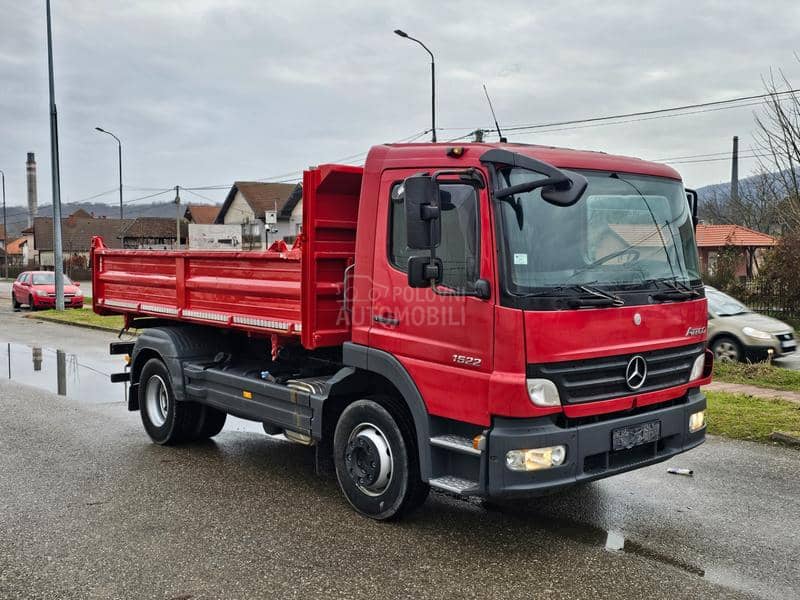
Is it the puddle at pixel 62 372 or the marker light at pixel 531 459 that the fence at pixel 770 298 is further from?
the marker light at pixel 531 459

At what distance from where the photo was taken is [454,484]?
4543 mm

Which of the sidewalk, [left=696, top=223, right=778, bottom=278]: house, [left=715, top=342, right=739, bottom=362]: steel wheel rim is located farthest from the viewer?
[left=696, top=223, right=778, bottom=278]: house

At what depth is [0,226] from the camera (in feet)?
470

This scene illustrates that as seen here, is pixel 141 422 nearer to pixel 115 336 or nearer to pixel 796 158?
pixel 115 336

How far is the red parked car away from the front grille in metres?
25.3

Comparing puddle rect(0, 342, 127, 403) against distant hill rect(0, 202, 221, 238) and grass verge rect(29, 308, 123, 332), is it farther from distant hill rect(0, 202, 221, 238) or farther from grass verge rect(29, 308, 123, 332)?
distant hill rect(0, 202, 221, 238)

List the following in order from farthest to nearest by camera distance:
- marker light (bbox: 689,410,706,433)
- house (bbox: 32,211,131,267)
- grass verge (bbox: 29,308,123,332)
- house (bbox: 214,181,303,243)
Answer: house (bbox: 32,211,131,267) < house (bbox: 214,181,303,243) < grass verge (bbox: 29,308,123,332) < marker light (bbox: 689,410,706,433)

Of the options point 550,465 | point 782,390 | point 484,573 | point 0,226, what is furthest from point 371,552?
point 0,226

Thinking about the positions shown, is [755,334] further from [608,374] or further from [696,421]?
[608,374]

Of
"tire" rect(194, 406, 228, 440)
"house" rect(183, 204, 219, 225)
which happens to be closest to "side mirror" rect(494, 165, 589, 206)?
"tire" rect(194, 406, 228, 440)

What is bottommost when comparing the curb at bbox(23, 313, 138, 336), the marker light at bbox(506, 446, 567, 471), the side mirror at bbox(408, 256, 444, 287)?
the curb at bbox(23, 313, 138, 336)

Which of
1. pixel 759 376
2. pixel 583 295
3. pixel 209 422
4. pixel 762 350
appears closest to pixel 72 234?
pixel 762 350

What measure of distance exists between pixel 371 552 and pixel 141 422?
4.64m

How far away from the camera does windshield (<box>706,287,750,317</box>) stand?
492 inches
